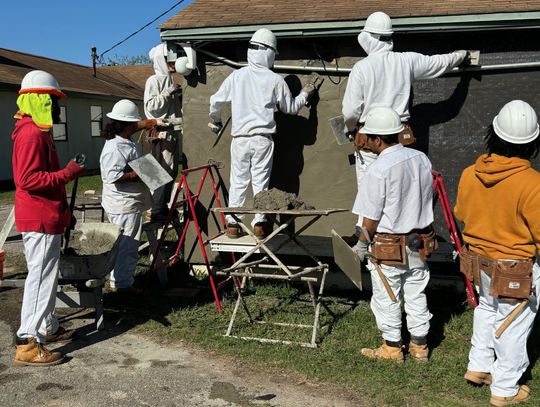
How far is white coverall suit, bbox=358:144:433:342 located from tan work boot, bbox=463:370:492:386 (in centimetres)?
55

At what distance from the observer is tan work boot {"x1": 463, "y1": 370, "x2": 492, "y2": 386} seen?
13.3 feet

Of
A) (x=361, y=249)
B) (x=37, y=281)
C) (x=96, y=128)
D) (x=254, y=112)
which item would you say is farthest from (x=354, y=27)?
(x=96, y=128)

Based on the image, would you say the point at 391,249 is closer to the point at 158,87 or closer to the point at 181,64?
the point at 181,64

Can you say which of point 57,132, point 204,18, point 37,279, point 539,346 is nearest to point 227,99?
point 204,18

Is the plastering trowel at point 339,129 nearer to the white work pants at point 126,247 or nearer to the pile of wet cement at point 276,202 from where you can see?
the pile of wet cement at point 276,202

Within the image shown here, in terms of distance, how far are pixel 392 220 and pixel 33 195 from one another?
2.83 m

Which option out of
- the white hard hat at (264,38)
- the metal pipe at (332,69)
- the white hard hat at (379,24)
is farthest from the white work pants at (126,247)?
the white hard hat at (379,24)

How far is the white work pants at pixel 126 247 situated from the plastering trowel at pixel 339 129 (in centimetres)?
228

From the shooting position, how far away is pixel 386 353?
4.55 meters

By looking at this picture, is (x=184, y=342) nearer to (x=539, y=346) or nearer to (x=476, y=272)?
(x=476, y=272)

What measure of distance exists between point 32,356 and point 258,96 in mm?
3149

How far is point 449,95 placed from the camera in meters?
5.87

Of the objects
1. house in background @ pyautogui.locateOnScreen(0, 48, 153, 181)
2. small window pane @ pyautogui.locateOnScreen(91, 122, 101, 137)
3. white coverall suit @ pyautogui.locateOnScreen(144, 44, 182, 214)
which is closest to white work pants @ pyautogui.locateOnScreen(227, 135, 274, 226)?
white coverall suit @ pyautogui.locateOnScreen(144, 44, 182, 214)

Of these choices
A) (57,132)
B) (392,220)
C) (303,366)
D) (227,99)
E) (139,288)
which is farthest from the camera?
(57,132)
